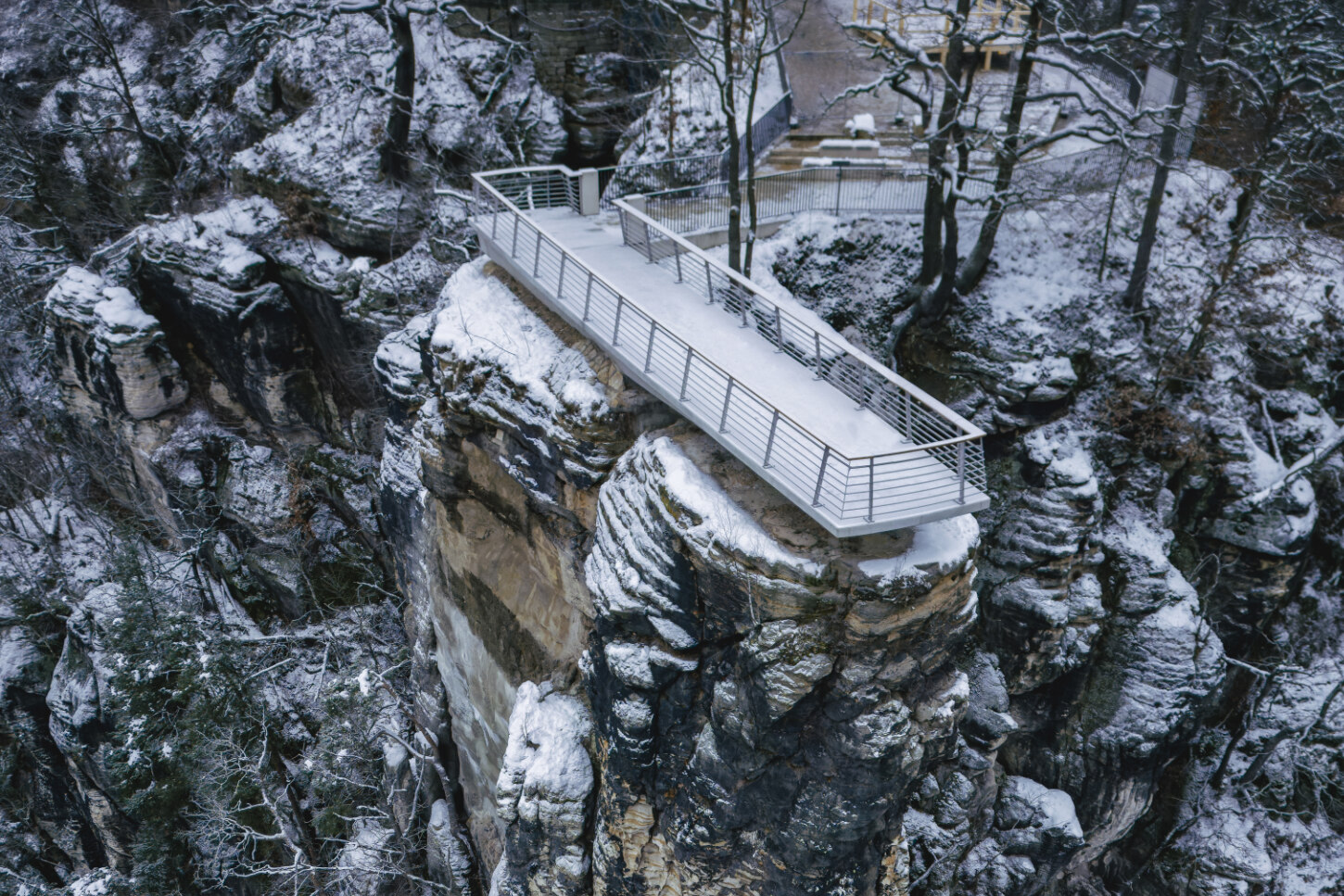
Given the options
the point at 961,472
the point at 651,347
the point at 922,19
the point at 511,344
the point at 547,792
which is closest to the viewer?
the point at 961,472

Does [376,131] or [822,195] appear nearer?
[822,195]

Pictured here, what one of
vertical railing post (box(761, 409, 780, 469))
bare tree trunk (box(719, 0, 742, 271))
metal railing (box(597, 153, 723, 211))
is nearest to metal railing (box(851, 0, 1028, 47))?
metal railing (box(597, 153, 723, 211))

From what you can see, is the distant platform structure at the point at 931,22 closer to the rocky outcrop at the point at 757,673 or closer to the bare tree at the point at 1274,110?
the bare tree at the point at 1274,110

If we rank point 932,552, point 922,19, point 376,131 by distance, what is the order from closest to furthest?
point 932,552 < point 376,131 < point 922,19

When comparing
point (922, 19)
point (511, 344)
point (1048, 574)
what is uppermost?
A: point (922, 19)

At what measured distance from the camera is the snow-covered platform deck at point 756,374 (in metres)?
9.66

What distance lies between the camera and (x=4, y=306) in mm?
29641

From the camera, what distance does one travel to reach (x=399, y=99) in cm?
2184

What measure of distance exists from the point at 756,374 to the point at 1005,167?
31.1ft

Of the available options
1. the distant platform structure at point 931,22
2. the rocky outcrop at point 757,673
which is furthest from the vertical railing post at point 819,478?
the distant platform structure at point 931,22

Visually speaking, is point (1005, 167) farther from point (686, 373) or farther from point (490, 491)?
point (490, 491)

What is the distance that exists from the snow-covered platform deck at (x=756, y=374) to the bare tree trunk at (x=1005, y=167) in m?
6.12

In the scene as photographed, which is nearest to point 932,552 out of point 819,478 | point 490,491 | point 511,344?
point 819,478

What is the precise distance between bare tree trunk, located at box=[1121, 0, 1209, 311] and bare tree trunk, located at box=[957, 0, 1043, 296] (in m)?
2.59
